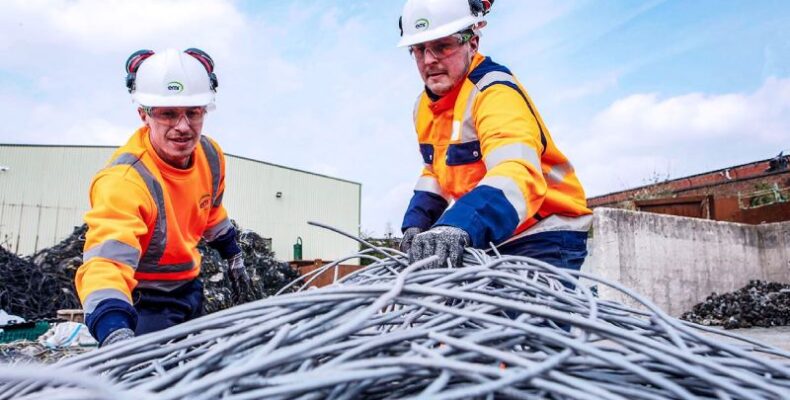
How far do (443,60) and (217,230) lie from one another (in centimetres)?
196

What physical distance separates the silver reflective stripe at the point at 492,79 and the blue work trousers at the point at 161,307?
1.97 meters

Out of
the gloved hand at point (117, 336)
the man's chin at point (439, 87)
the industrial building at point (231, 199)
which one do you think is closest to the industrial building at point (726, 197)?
the man's chin at point (439, 87)

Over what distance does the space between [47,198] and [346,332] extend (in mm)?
21311

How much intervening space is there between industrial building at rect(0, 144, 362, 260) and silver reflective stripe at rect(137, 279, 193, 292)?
14454 millimetres

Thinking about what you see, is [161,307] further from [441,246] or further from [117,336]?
[441,246]

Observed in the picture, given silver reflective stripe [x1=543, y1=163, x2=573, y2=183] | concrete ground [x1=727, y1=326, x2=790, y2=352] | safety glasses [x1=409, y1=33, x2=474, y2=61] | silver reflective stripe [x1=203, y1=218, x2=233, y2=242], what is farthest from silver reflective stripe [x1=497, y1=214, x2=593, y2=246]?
concrete ground [x1=727, y1=326, x2=790, y2=352]

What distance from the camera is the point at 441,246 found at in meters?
1.54

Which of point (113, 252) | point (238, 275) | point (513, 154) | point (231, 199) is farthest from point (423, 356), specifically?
point (231, 199)

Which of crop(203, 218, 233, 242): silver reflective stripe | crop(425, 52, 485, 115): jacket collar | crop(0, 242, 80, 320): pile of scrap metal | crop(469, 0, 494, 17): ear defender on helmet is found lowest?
crop(0, 242, 80, 320): pile of scrap metal

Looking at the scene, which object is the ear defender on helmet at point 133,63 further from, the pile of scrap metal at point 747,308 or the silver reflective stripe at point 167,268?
the pile of scrap metal at point 747,308

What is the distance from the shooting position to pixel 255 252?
37.0 feet

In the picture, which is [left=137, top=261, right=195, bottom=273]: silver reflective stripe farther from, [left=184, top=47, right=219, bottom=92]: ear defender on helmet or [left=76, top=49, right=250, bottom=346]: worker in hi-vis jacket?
[left=184, top=47, right=219, bottom=92]: ear defender on helmet

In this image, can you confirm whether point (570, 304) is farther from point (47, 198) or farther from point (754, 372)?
point (47, 198)

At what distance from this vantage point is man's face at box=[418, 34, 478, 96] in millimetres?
2428
